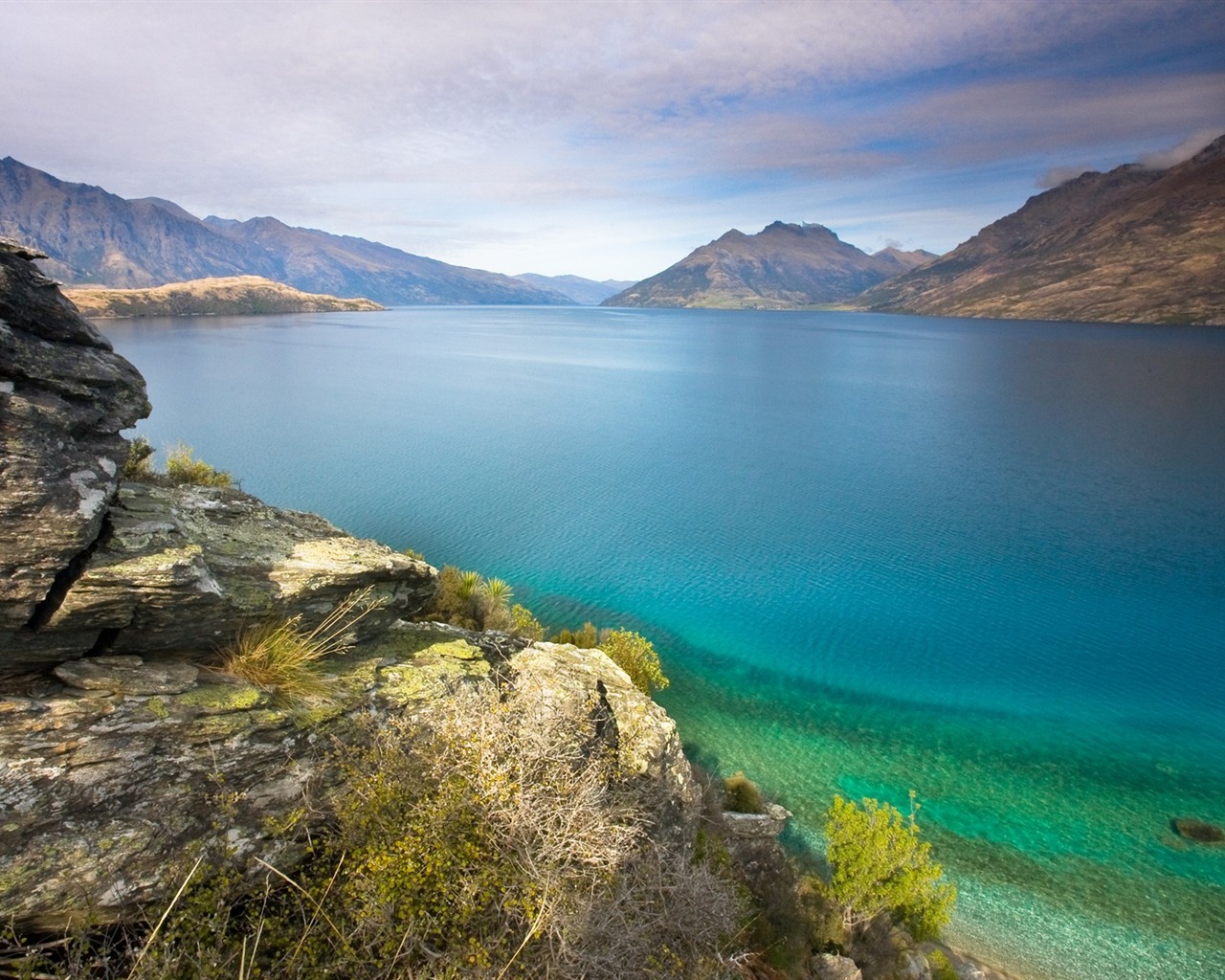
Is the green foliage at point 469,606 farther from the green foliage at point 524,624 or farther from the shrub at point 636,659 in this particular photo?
the shrub at point 636,659

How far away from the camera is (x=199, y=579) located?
1012 centimetres

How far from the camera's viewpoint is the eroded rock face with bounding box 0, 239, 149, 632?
27.9 ft

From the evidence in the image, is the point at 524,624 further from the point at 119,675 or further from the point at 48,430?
the point at 48,430

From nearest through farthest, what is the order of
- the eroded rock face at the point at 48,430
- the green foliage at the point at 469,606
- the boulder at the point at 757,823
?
the eroded rock face at the point at 48,430
the boulder at the point at 757,823
the green foliage at the point at 469,606

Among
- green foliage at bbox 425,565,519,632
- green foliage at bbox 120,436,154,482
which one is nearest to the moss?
green foliage at bbox 120,436,154,482

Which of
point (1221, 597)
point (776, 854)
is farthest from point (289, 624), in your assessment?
point (1221, 597)

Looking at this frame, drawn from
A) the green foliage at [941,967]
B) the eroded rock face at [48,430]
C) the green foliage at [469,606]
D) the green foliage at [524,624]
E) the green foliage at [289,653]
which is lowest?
the green foliage at [941,967]

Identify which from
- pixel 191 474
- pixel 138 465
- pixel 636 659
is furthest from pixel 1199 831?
pixel 191 474

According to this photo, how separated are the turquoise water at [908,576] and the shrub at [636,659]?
1.87 meters

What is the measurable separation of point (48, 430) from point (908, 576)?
41.8 m

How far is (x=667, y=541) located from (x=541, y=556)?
9344 millimetres

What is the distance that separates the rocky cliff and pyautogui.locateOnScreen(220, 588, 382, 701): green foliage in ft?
0.78

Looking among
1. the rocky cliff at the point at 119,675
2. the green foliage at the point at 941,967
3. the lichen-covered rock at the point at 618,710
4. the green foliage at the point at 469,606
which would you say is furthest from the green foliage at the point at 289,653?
the green foliage at the point at 941,967

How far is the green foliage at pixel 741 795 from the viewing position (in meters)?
20.8
